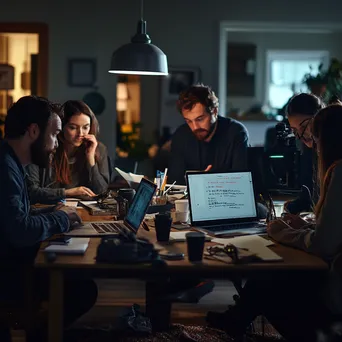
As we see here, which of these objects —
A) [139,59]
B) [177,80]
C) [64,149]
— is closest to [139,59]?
[139,59]

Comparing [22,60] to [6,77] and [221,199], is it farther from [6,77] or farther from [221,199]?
[221,199]

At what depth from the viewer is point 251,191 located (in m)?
3.15

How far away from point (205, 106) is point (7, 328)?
7.27 ft

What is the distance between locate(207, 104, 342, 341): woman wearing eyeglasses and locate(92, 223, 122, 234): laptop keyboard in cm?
65

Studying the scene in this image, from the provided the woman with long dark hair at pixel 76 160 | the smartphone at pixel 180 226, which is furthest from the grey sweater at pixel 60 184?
the smartphone at pixel 180 226

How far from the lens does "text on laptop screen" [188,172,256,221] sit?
3.03 meters

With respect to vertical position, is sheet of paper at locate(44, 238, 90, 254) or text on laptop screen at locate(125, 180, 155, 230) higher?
text on laptop screen at locate(125, 180, 155, 230)

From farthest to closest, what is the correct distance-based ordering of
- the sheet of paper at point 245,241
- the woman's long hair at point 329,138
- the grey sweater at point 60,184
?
the grey sweater at point 60,184 → the sheet of paper at point 245,241 → the woman's long hair at point 329,138

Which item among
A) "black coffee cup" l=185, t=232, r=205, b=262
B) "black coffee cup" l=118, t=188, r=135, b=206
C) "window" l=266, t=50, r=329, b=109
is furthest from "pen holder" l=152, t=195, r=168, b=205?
"window" l=266, t=50, r=329, b=109

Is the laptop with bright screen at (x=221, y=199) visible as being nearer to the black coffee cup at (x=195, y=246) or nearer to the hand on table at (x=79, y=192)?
the black coffee cup at (x=195, y=246)

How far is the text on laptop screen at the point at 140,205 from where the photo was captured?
9.48 feet

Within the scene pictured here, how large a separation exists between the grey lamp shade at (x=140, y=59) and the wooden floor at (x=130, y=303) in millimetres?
1456

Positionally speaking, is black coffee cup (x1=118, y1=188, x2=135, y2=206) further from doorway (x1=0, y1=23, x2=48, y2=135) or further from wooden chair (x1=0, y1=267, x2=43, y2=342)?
doorway (x1=0, y1=23, x2=48, y2=135)

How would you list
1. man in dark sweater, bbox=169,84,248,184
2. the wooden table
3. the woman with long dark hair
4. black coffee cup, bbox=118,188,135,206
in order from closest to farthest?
the wooden table, black coffee cup, bbox=118,188,135,206, the woman with long dark hair, man in dark sweater, bbox=169,84,248,184
